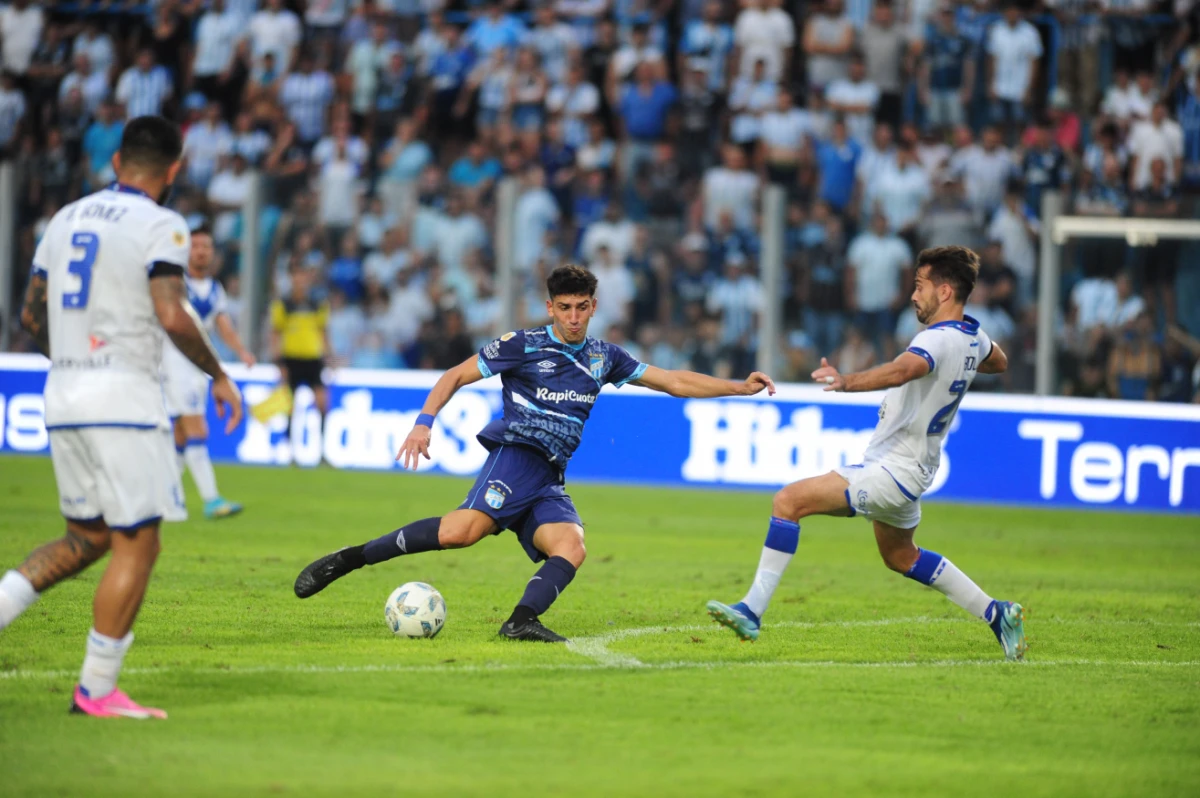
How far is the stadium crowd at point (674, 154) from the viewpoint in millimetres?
17609

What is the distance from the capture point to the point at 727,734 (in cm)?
575

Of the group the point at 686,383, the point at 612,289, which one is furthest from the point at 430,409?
the point at 612,289

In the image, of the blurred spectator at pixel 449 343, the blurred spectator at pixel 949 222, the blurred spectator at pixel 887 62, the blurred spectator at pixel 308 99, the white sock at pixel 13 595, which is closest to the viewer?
the white sock at pixel 13 595

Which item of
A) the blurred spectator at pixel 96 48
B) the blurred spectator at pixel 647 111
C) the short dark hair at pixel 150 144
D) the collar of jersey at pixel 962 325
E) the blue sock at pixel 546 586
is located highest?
the blurred spectator at pixel 96 48

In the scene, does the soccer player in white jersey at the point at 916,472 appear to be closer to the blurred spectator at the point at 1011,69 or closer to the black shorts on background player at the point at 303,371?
Result: the black shorts on background player at the point at 303,371

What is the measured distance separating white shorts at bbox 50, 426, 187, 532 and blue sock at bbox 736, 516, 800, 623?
2.97 m

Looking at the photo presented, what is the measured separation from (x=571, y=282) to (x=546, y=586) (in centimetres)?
152

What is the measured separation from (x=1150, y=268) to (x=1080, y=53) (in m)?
4.71

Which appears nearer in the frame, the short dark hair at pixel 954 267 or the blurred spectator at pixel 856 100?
the short dark hair at pixel 954 267

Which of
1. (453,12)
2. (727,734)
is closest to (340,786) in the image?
(727,734)

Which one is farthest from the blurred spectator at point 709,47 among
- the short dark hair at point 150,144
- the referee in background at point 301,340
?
the short dark hair at point 150,144

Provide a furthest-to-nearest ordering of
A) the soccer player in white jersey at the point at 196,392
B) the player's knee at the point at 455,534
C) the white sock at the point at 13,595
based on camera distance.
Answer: the soccer player in white jersey at the point at 196,392
the player's knee at the point at 455,534
the white sock at the point at 13,595

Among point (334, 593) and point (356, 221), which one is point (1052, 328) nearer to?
point (356, 221)

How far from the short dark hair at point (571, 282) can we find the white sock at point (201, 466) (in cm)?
654
